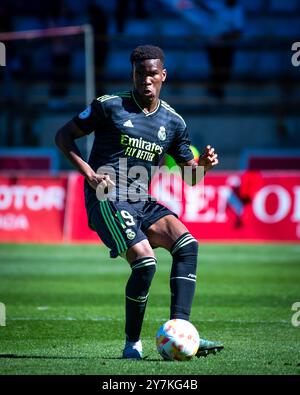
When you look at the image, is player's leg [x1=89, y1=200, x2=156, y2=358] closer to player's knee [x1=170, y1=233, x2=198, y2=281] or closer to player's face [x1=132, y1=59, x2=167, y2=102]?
player's knee [x1=170, y1=233, x2=198, y2=281]

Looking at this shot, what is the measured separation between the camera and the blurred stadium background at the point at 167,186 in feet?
31.8

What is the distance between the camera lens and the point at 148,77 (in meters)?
7.96

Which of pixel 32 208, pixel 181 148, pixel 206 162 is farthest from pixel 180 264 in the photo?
pixel 32 208

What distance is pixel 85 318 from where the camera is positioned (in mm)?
10633

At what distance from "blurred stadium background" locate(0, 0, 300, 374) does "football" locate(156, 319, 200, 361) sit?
0.25 meters

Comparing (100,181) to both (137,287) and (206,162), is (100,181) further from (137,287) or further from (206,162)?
(206,162)

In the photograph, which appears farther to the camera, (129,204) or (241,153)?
(241,153)

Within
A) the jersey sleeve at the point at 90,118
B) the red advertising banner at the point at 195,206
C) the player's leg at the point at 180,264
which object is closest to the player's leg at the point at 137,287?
the player's leg at the point at 180,264

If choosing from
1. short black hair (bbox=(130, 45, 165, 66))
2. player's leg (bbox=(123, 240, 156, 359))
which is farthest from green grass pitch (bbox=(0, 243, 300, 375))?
short black hair (bbox=(130, 45, 165, 66))

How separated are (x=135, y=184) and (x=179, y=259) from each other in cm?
75
